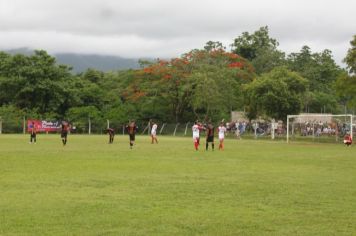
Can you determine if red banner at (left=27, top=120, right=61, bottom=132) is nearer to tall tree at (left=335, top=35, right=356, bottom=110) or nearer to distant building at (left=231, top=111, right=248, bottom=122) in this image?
distant building at (left=231, top=111, right=248, bottom=122)

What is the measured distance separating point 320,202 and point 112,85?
62.5 meters

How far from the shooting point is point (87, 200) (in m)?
12.3

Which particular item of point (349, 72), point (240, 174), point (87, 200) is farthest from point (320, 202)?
point (349, 72)

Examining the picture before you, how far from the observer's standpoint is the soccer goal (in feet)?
163

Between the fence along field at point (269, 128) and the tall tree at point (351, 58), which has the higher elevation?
the tall tree at point (351, 58)

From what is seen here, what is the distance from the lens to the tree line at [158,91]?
5672 centimetres

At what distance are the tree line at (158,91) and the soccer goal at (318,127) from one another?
2854 millimetres

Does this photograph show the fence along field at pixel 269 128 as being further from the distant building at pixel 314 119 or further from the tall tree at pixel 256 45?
the tall tree at pixel 256 45

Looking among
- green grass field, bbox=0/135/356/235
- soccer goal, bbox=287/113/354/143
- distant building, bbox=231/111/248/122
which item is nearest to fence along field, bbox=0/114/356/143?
soccer goal, bbox=287/113/354/143

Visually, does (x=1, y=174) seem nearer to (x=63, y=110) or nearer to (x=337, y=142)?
(x=337, y=142)

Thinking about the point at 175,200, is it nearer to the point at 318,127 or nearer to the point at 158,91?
the point at 318,127

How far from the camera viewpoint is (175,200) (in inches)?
489

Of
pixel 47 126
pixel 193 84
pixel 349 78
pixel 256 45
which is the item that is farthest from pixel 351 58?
pixel 256 45

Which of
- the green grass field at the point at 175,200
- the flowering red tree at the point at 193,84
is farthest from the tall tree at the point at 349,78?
the green grass field at the point at 175,200
